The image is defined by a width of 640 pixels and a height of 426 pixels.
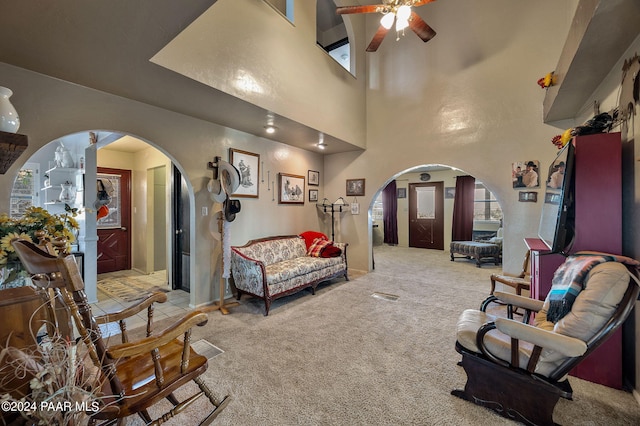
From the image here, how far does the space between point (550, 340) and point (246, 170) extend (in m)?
3.90

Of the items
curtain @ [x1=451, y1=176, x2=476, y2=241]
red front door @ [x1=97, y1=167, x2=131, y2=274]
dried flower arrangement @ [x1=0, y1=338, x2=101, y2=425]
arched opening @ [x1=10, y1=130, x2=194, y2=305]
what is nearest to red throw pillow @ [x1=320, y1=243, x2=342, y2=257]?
arched opening @ [x1=10, y1=130, x2=194, y2=305]

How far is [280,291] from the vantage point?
3.48m

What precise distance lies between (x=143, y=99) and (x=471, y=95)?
15.6 ft

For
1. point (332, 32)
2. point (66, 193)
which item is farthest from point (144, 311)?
point (332, 32)

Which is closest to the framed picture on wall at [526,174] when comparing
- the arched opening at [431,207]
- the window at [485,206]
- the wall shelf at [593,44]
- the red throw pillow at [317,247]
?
the wall shelf at [593,44]

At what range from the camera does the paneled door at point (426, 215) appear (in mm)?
8297

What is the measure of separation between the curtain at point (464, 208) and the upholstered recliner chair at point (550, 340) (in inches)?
251

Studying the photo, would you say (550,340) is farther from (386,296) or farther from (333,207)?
(333,207)

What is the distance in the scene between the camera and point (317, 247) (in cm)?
467

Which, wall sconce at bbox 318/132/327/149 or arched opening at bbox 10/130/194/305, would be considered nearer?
arched opening at bbox 10/130/194/305

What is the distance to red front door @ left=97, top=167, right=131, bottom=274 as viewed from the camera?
5.29 m

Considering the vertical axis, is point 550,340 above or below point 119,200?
below

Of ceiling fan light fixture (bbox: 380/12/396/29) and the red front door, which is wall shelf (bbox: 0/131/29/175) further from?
the red front door

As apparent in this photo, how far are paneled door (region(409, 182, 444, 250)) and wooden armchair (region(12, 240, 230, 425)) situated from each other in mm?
8095
